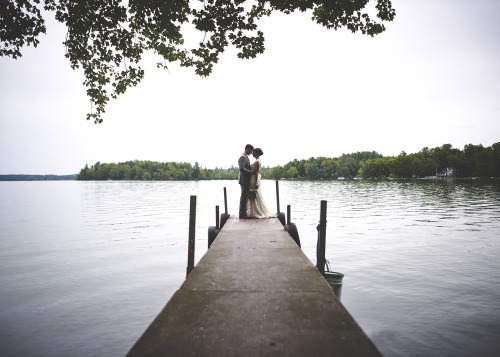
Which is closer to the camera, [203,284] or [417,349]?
[203,284]

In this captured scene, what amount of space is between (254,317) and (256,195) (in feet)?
26.8

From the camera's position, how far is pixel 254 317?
320cm

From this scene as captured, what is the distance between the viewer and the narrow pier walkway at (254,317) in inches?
102

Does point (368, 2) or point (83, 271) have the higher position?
point (368, 2)

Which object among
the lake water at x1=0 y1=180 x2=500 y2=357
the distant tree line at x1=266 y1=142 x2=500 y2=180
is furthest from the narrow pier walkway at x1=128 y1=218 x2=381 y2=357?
the distant tree line at x1=266 y1=142 x2=500 y2=180

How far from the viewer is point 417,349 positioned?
5414 mm

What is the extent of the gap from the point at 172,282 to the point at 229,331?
7.08m

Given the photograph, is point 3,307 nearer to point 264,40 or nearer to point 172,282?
point 172,282

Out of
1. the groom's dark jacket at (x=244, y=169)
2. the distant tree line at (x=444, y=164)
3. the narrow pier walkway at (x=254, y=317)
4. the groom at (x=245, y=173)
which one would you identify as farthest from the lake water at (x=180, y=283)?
the distant tree line at (x=444, y=164)

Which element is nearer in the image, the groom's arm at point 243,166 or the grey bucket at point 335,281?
the grey bucket at point 335,281

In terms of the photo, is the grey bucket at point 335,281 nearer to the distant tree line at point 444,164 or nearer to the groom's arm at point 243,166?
the groom's arm at point 243,166

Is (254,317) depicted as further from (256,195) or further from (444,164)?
(444,164)

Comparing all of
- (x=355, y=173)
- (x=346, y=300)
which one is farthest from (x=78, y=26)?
(x=355, y=173)

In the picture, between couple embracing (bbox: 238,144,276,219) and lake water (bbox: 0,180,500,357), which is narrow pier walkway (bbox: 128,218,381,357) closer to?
lake water (bbox: 0,180,500,357)
